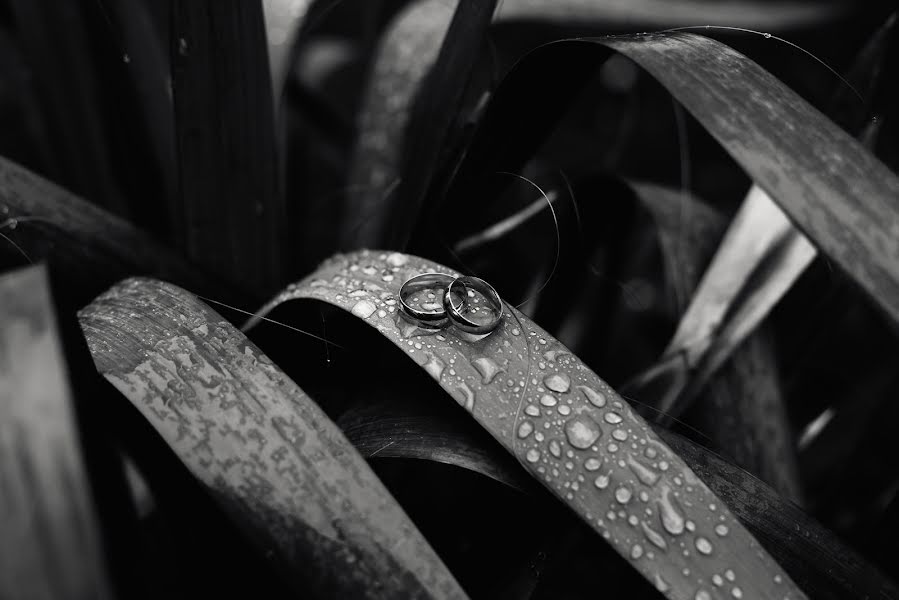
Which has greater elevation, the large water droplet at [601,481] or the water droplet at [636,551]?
the large water droplet at [601,481]

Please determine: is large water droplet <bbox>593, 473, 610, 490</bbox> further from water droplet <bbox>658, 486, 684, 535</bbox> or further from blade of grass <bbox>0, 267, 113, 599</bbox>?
blade of grass <bbox>0, 267, 113, 599</bbox>

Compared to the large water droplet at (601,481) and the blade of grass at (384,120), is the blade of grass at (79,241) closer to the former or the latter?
the blade of grass at (384,120)

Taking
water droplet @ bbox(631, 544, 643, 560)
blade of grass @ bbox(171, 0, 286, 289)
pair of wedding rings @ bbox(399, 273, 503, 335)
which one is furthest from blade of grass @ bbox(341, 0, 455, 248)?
water droplet @ bbox(631, 544, 643, 560)

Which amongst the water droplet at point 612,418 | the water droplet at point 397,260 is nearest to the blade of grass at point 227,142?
the water droplet at point 397,260

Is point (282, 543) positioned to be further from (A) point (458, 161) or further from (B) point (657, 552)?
(A) point (458, 161)

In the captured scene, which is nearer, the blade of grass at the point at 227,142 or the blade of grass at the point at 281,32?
the blade of grass at the point at 227,142

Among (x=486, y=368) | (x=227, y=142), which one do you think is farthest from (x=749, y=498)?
(x=227, y=142)
